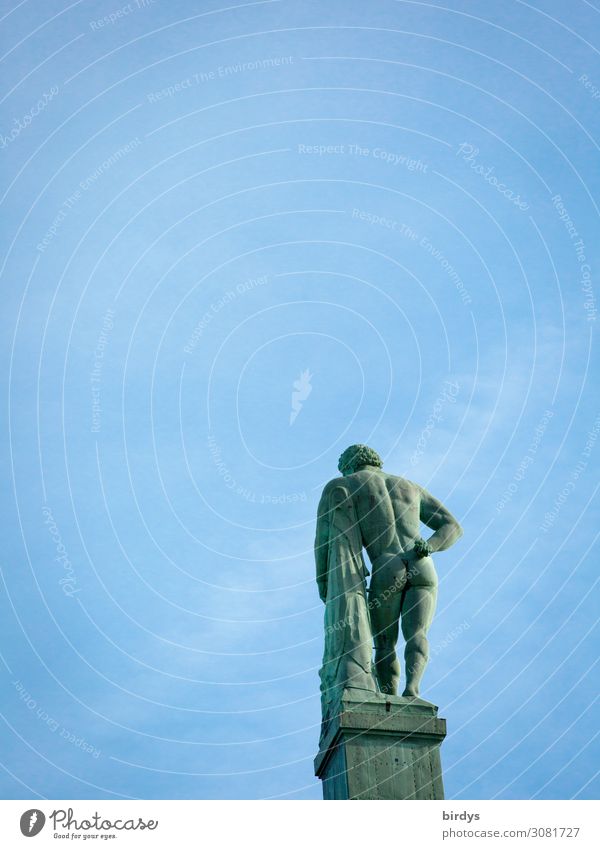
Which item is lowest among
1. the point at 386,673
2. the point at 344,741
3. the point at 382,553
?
the point at 344,741

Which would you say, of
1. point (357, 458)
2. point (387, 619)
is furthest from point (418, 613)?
point (357, 458)

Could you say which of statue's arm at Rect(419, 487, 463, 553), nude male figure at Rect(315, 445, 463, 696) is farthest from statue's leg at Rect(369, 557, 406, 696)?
statue's arm at Rect(419, 487, 463, 553)

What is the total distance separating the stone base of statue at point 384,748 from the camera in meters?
18.6

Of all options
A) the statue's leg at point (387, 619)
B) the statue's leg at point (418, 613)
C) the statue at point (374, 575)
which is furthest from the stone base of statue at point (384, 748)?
the statue's leg at point (387, 619)

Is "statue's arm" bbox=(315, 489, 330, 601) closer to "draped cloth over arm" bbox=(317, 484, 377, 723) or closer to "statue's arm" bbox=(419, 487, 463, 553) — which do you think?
"draped cloth over arm" bbox=(317, 484, 377, 723)

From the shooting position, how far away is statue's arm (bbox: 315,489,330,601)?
2231 cm

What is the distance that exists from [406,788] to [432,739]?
98cm

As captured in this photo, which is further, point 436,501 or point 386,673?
point 436,501

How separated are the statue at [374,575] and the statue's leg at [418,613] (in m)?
0.02

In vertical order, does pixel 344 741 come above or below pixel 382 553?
below

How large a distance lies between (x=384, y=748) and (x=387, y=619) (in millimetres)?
2818
